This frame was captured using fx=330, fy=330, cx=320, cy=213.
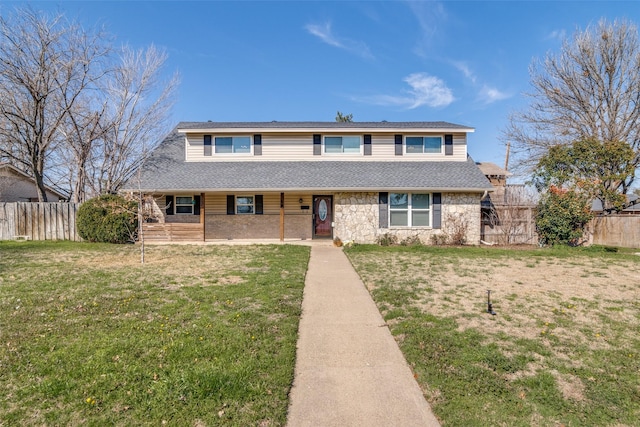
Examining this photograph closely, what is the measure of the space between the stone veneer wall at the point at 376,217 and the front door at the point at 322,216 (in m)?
0.92

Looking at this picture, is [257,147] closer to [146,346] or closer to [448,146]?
[448,146]

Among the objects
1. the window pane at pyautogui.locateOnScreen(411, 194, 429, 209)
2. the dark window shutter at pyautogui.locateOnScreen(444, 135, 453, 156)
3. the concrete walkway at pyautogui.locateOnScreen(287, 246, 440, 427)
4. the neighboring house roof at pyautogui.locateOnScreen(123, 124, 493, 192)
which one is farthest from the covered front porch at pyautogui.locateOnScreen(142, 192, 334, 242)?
the concrete walkway at pyautogui.locateOnScreen(287, 246, 440, 427)

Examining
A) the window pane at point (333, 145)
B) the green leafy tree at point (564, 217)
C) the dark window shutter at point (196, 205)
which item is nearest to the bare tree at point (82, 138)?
the dark window shutter at point (196, 205)

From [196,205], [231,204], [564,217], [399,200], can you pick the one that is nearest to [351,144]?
[399,200]

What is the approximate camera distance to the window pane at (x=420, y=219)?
47.5 ft

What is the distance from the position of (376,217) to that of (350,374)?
36.9 feet

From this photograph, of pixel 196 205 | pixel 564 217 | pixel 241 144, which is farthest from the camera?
pixel 241 144

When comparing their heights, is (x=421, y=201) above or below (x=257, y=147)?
below

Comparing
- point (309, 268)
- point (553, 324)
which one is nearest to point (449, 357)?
point (553, 324)

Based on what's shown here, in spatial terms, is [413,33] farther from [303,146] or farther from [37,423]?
[37,423]

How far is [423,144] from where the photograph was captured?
647 inches

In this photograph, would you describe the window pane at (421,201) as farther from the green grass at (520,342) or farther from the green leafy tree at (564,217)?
the green grass at (520,342)

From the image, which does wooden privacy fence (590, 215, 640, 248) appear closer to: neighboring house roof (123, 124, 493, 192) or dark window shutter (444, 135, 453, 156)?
neighboring house roof (123, 124, 493, 192)

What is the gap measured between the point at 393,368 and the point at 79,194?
2329cm
